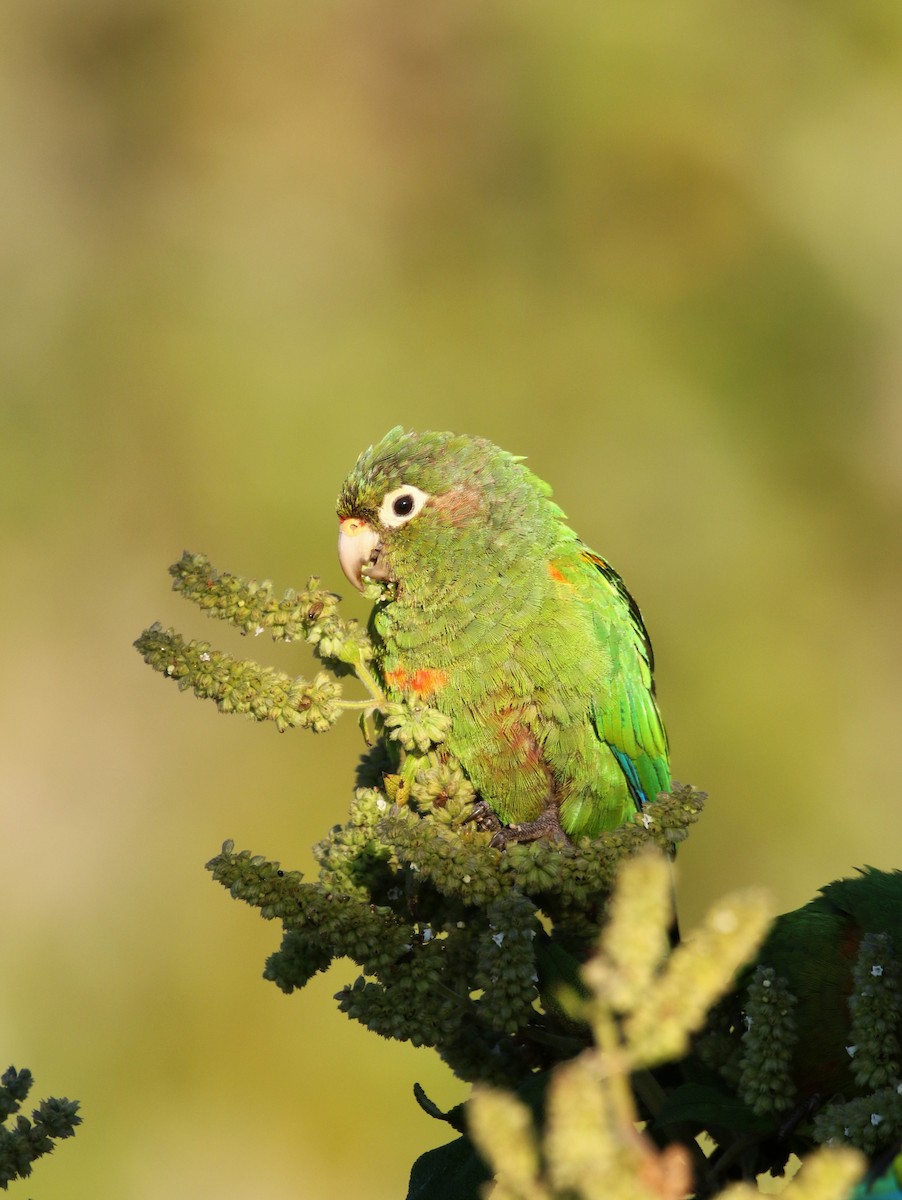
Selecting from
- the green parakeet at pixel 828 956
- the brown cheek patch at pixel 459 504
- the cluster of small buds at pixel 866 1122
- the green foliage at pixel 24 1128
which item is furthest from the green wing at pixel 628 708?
the green foliage at pixel 24 1128

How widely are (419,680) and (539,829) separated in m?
0.35

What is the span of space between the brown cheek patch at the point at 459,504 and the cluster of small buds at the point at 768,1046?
128cm

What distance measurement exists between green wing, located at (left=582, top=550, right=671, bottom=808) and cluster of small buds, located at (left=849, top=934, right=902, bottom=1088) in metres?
1.08

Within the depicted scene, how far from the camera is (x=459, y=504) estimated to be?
235 cm

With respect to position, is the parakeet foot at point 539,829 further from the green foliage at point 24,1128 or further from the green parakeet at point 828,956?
the green foliage at point 24,1128

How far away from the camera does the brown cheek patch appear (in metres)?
2.34

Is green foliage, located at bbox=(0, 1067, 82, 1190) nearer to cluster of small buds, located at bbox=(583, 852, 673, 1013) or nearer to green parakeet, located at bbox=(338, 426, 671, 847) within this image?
cluster of small buds, located at bbox=(583, 852, 673, 1013)

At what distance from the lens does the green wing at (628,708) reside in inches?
89.3

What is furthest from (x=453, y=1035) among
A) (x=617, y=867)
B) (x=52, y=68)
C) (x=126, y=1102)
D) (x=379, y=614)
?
(x=52, y=68)

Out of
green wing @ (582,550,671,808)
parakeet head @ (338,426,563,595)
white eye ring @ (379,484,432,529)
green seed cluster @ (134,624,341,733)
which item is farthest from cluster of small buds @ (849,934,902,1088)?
white eye ring @ (379,484,432,529)

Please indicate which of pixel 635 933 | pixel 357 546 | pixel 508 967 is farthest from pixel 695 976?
pixel 357 546

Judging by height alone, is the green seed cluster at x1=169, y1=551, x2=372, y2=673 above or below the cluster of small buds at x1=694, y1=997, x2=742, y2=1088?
above

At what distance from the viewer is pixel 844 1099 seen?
→ 126 cm

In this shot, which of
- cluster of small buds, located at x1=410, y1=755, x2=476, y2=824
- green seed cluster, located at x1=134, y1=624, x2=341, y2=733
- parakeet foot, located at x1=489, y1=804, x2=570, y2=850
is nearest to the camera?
green seed cluster, located at x1=134, y1=624, x2=341, y2=733
